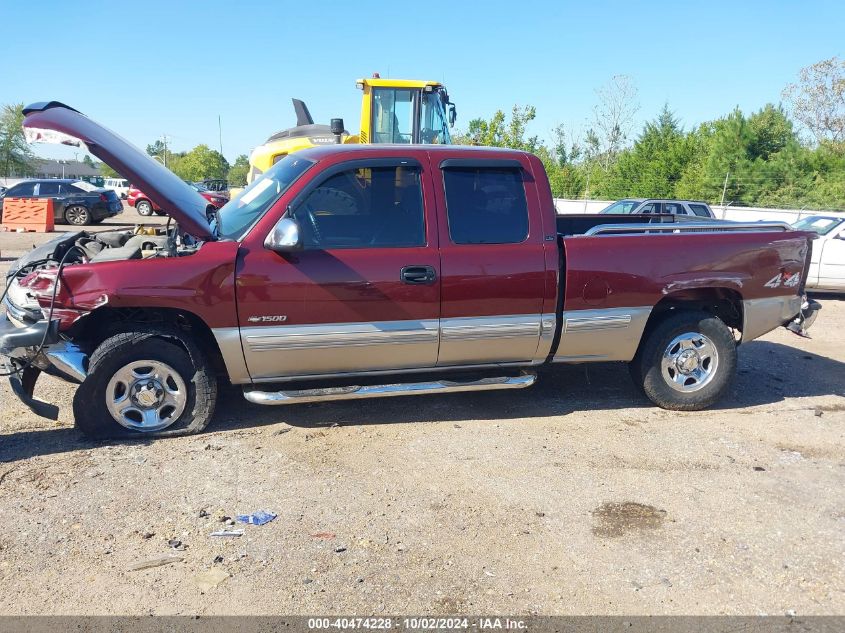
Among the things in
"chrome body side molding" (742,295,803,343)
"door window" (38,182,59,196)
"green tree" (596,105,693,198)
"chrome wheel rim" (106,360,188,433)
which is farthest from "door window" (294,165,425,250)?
"green tree" (596,105,693,198)

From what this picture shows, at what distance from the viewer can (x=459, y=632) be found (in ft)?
8.75

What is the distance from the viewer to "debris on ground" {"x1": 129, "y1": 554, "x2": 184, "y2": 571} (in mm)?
3057

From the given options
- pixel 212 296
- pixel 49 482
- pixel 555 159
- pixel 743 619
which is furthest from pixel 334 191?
pixel 555 159

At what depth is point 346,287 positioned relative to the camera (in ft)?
14.3

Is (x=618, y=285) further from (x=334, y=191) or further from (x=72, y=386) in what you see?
(x=72, y=386)

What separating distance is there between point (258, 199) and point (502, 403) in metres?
2.56

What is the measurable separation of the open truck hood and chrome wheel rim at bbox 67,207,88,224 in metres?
18.8

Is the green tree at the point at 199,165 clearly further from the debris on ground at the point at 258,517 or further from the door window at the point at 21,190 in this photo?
the debris on ground at the point at 258,517

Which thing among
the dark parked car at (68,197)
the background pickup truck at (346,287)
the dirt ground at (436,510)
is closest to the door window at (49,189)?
the dark parked car at (68,197)

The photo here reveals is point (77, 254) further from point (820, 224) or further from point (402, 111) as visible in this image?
point (820, 224)

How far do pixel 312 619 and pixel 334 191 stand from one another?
2.80m

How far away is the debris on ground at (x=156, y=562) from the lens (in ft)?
10.0

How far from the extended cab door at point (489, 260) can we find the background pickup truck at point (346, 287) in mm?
11

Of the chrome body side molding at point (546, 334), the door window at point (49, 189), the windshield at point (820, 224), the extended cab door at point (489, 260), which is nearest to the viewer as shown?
the extended cab door at point (489, 260)
